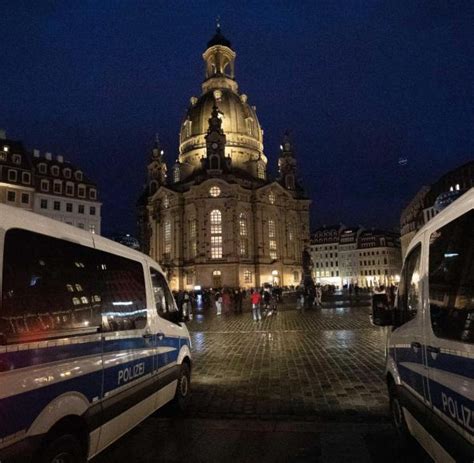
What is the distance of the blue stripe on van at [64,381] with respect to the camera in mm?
3240

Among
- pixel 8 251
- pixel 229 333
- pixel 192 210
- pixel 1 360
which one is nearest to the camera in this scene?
pixel 1 360

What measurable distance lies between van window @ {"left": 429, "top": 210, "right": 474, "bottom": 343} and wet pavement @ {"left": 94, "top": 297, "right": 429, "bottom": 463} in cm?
237

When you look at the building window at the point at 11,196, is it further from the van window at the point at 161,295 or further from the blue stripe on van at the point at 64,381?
the blue stripe on van at the point at 64,381

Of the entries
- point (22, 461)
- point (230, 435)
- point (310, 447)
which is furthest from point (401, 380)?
point (22, 461)

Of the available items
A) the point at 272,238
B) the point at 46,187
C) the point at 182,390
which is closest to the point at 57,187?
the point at 46,187

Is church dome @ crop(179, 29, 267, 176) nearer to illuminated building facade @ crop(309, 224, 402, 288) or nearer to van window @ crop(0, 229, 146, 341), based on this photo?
illuminated building facade @ crop(309, 224, 402, 288)

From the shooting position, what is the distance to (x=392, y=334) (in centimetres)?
589

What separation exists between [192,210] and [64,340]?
7265 centimetres

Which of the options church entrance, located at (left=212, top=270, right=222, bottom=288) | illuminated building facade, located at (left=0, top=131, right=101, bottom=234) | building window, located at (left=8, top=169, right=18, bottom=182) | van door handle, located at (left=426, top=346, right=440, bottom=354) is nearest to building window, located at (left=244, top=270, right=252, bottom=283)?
church entrance, located at (left=212, top=270, right=222, bottom=288)

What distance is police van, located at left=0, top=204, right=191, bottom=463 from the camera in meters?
3.38

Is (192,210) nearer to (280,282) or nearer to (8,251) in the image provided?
(280,282)

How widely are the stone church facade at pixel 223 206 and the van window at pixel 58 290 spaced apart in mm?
67026

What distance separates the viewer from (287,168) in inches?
3639

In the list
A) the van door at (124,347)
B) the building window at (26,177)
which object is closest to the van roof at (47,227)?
the van door at (124,347)
